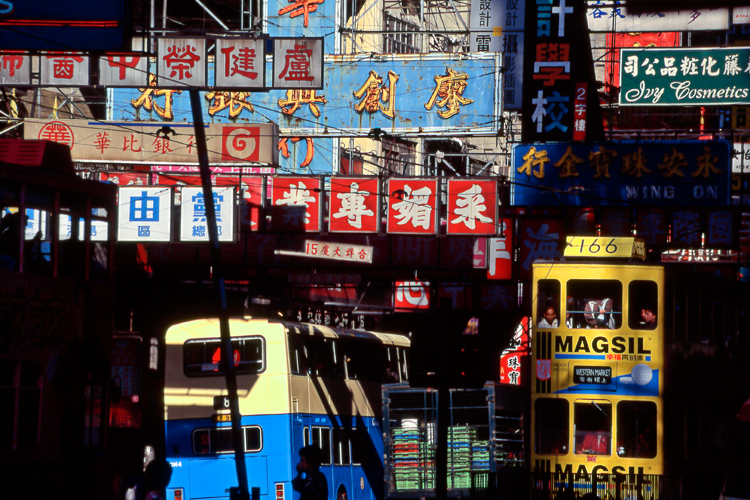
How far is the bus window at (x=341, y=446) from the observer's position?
21.9 meters

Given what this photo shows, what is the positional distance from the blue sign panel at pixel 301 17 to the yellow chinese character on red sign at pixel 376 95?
20.3ft

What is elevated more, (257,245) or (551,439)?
(257,245)

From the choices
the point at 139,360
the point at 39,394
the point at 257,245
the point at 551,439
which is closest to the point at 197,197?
the point at 257,245

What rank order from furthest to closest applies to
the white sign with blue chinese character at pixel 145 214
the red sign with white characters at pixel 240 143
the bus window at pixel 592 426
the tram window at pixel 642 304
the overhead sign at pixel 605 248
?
the white sign with blue chinese character at pixel 145 214 < the red sign with white characters at pixel 240 143 < the overhead sign at pixel 605 248 < the bus window at pixel 592 426 < the tram window at pixel 642 304

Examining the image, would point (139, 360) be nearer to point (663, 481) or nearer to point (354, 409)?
point (354, 409)

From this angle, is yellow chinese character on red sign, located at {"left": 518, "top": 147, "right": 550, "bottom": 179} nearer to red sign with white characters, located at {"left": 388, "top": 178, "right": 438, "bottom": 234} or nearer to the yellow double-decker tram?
red sign with white characters, located at {"left": 388, "top": 178, "right": 438, "bottom": 234}

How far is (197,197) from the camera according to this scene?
25.5 metres

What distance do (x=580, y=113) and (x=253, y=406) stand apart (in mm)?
11837

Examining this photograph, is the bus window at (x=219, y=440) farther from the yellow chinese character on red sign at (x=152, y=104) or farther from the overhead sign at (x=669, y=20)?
the overhead sign at (x=669, y=20)

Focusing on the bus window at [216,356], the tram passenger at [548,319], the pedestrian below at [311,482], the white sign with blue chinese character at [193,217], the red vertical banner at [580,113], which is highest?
the red vertical banner at [580,113]

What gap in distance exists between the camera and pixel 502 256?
28.2 m

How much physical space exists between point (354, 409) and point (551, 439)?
6.10m

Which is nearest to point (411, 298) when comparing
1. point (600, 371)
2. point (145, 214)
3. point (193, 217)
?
point (193, 217)

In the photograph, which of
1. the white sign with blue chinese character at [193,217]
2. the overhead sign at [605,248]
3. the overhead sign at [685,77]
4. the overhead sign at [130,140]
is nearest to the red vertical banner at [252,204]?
the white sign with blue chinese character at [193,217]
